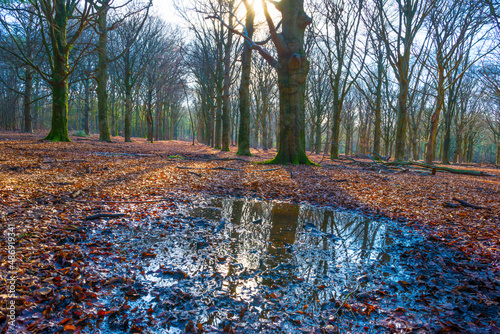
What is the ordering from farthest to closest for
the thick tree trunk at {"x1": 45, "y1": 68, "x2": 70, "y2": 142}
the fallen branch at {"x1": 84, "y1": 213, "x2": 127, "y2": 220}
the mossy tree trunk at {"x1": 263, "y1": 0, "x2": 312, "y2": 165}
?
the thick tree trunk at {"x1": 45, "y1": 68, "x2": 70, "y2": 142}, the mossy tree trunk at {"x1": 263, "y1": 0, "x2": 312, "y2": 165}, the fallen branch at {"x1": 84, "y1": 213, "x2": 127, "y2": 220}

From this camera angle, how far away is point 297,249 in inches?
123

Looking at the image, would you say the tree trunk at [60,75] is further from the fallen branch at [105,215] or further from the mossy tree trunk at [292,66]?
the fallen branch at [105,215]

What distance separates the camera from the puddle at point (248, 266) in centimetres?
197

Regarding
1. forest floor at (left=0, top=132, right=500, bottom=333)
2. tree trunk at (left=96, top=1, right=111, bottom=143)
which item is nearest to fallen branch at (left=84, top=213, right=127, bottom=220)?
forest floor at (left=0, top=132, right=500, bottom=333)

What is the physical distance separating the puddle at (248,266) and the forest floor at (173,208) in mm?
179

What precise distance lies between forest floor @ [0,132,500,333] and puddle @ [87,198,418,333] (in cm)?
18

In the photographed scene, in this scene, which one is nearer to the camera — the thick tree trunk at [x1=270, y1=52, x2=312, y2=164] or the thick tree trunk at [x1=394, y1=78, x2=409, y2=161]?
the thick tree trunk at [x1=270, y1=52, x2=312, y2=164]

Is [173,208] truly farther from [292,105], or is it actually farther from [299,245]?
[292,105]

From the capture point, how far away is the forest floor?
1.91m

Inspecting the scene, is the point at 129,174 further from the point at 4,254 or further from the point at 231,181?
the point at 4,254

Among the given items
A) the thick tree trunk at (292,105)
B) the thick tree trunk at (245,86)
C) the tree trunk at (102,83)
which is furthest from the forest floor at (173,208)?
the tree trunk at (102,83)

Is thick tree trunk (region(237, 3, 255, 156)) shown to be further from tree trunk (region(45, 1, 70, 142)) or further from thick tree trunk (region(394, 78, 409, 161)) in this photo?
tree trunk (region(45, 1, 70, 142))

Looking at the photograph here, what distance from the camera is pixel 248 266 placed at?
2.66m

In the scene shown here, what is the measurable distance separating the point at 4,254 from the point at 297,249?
9.99 ft
